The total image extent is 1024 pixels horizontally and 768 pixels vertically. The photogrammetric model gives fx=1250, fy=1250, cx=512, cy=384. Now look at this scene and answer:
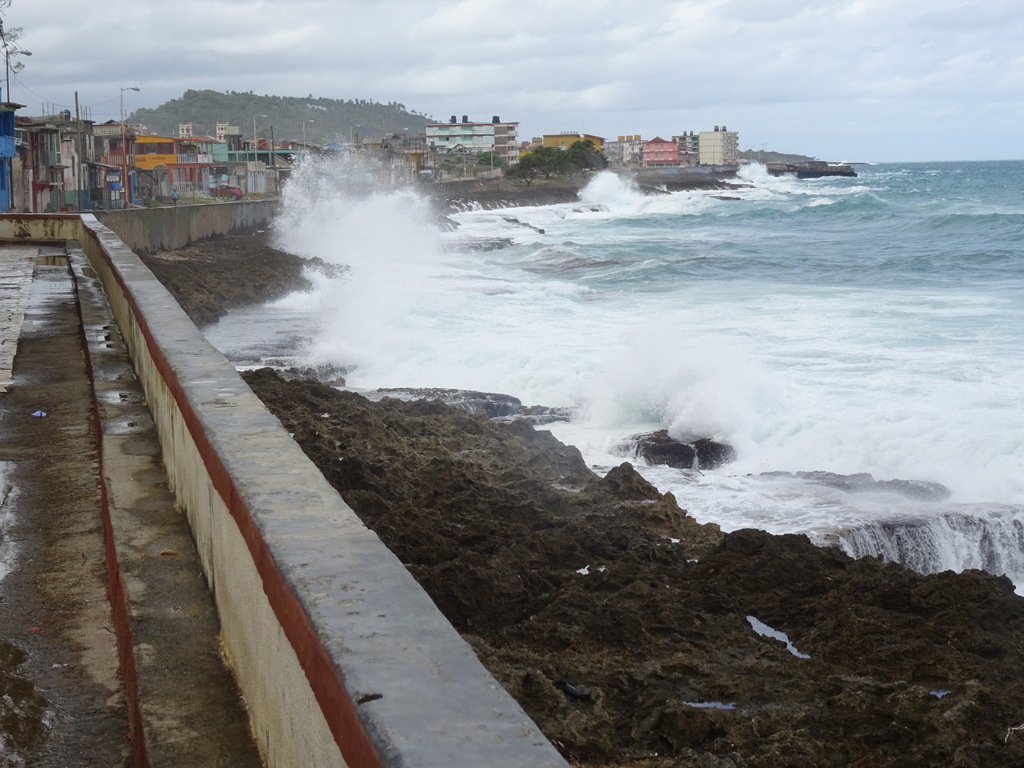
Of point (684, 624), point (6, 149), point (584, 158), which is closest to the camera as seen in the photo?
point (684, 624)

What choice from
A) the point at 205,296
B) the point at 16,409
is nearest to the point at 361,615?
the point at 16,409

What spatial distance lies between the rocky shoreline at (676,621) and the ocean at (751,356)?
2.20 meters

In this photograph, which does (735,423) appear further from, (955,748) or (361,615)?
(361,615)

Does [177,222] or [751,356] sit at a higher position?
[177,222]

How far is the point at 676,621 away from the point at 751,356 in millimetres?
12861

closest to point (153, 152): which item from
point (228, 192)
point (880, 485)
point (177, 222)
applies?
point (228, 192)

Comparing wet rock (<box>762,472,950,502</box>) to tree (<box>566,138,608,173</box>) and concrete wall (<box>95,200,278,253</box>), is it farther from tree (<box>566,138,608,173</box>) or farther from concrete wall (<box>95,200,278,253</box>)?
tree (<box>566,138,608,173</box>)

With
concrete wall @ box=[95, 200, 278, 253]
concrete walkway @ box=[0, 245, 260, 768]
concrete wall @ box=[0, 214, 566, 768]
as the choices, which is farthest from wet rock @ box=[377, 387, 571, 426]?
Result: concrete wall @ box=[0, 214, 566, 768]

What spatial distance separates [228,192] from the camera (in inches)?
3246

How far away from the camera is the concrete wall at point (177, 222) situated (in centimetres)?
2709

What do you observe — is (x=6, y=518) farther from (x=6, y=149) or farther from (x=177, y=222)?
(x=6, y=149)

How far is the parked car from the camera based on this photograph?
78.4 m

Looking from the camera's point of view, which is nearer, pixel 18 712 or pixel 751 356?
pixel 18 712

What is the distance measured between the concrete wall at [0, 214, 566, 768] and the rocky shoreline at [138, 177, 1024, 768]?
138cm
